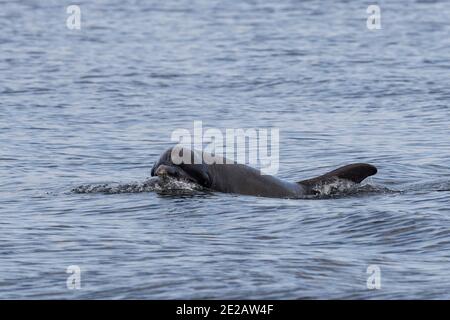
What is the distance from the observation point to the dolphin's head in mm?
16953

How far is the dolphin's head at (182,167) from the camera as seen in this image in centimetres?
1695

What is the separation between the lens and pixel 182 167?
55.9 feet

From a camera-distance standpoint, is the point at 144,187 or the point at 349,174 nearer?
the point at 349,174

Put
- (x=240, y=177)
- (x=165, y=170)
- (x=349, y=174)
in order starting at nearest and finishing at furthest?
(x=165, y=170)
(x=240, y=177)
(x=349, y=174)

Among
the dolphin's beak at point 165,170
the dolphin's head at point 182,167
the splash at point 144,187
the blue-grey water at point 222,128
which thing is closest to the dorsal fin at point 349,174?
the blue-grey water at point 222,128

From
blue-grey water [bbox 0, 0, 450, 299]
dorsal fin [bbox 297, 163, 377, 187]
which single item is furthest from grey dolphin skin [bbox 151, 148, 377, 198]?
blue-grey water [bbox 0, 0, 450, 299]

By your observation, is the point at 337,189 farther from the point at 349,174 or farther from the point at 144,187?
the point at 144,187

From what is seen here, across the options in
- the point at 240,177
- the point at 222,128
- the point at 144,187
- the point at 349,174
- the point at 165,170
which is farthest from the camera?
the point at 222,128

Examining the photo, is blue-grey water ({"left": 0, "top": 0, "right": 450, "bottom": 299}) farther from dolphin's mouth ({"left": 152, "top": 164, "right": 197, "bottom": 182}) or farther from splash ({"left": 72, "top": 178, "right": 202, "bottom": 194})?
dolphin's mouth ({"left": 152, "top": 164, "right": 197, "bottom": 182})

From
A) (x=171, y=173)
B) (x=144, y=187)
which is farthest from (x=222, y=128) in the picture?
(x=171, y=173)

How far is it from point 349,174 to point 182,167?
2337 mm

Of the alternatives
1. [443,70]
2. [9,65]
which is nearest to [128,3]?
[9,65]

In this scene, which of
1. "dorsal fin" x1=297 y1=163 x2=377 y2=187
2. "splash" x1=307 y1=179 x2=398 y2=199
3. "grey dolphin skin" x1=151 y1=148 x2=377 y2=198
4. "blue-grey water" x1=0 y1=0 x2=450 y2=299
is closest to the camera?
"blue-grey water" x1=0 y1=0 x2=450 y2=299

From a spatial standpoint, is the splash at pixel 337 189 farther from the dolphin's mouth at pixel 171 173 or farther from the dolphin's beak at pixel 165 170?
the dolphin's beak at pixel 165 170
